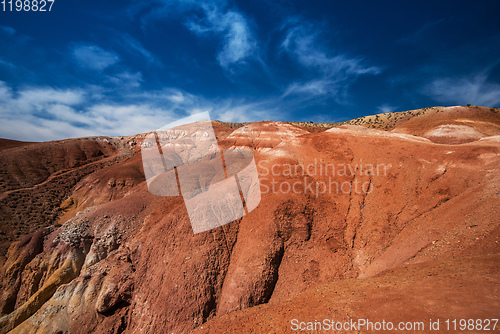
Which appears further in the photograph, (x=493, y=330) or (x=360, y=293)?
(x=360, y=293)

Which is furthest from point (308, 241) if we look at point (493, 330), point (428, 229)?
point (493, 330)

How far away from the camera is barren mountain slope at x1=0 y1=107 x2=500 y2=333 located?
734 cm

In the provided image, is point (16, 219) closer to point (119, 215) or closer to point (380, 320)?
point (119, 215)

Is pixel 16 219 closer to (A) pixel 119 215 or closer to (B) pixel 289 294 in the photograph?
(A) pixel 119 215

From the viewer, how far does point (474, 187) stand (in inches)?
426

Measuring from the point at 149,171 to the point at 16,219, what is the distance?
787 inches

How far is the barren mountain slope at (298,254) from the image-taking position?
7336mm

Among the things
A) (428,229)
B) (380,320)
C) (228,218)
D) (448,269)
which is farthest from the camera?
(228,218)

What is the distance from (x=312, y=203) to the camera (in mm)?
13594

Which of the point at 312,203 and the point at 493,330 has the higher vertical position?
the point at 312,203

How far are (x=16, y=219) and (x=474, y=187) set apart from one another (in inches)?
1875

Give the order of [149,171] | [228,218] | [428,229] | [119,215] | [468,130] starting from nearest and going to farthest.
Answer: [428,229] < [228,218] < [119,215] < [468,130] < [149,171]

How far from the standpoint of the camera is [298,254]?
11617 millimetres

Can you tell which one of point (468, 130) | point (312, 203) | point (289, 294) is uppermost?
point (468, 130)
